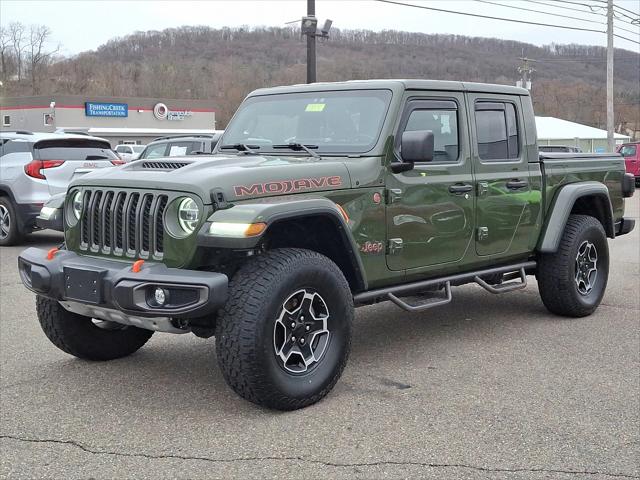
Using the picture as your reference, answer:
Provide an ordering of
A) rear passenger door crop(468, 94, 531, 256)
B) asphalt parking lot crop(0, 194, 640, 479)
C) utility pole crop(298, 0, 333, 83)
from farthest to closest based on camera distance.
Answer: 1. utility pole crop(298, 0, 333, 83)
2. rear passenger door crop(468, 94, 531, 256)
3. asphalt parking lot crop(0, 194, 640, 479)

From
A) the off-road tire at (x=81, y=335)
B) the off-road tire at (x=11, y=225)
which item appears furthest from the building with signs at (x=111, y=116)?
the off-road tire at (x=81, y=335)

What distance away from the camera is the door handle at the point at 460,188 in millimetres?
5453

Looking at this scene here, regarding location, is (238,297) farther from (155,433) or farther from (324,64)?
(324,64)

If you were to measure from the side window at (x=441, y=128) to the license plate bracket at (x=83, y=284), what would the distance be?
2.39 metres

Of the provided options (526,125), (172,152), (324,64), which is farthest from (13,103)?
(526,125)

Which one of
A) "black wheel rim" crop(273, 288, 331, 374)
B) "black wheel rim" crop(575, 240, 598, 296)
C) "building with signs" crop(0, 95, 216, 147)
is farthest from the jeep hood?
"building with signs" crop(0, 95, 216, 147)

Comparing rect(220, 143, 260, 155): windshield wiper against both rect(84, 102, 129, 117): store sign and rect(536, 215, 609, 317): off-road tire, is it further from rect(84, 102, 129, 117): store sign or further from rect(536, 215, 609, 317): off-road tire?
rect(84, 102, 129, 117): store sign

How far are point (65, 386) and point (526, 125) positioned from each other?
162 inches

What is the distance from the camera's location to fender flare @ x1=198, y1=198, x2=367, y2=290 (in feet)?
13.1

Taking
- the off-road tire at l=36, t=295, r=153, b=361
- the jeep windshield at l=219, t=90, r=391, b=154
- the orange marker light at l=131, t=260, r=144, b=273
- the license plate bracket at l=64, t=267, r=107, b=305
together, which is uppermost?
the jeep windshield at l=219, t=90, r=391, b=154

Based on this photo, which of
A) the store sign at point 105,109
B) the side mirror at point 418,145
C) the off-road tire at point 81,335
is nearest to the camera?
the side mirror at point 418,145

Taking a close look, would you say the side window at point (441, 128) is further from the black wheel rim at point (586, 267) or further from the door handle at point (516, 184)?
the black wheel rim at point (586, 267)

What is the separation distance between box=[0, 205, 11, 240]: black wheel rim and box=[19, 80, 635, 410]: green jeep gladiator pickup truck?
6887 millimetres

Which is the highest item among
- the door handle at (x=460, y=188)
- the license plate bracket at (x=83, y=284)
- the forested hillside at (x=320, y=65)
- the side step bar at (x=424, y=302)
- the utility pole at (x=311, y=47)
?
the forested hillside at (x=320, y=65)
